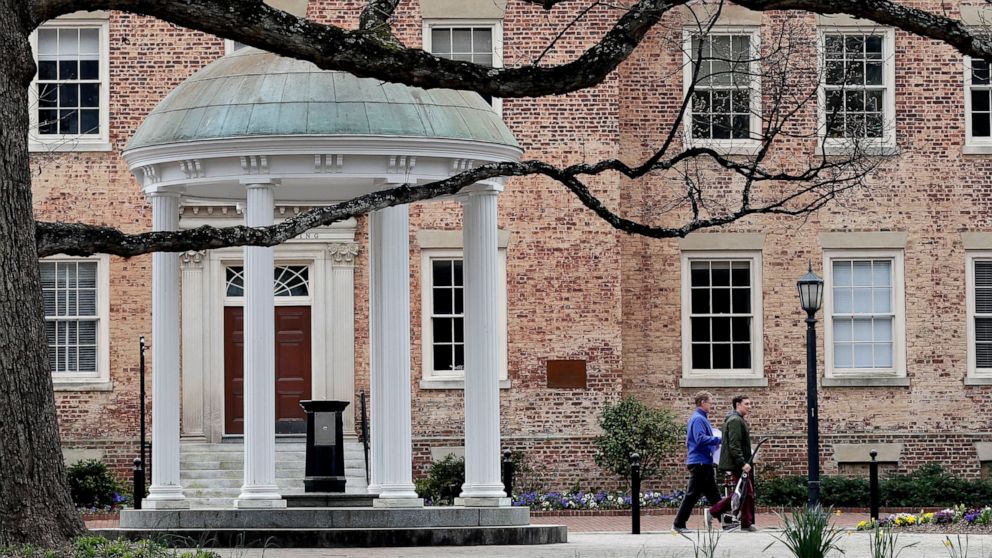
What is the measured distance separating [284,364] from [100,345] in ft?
9.61

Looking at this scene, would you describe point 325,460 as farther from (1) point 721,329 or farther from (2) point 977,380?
(2) point 977,380

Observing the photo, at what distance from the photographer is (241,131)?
58.2ft

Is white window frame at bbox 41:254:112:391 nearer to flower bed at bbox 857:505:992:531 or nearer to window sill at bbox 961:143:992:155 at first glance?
flower bed at bbox 857:505:992:531

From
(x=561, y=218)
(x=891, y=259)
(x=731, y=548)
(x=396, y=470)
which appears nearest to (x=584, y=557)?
(x=731, y=548)

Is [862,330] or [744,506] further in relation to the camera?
[862,330]

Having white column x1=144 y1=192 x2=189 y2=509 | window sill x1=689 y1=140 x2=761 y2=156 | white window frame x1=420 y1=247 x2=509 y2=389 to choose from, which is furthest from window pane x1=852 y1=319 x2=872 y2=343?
white column x1=144 y1=192 x2=189 y2=509

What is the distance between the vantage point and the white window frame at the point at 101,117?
27.6 metres

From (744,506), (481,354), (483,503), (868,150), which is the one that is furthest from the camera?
(868,150)

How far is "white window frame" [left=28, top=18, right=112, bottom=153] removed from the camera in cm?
2762

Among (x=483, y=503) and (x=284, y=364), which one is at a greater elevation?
(x=284, y=364)

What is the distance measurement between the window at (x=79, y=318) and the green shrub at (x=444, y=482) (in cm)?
535

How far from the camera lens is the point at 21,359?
1179 centimetres

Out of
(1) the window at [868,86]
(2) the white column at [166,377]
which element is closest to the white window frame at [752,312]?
(1) the window at [868,86]

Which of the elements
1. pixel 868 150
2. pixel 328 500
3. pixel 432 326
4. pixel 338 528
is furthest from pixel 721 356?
pixel 338 528
